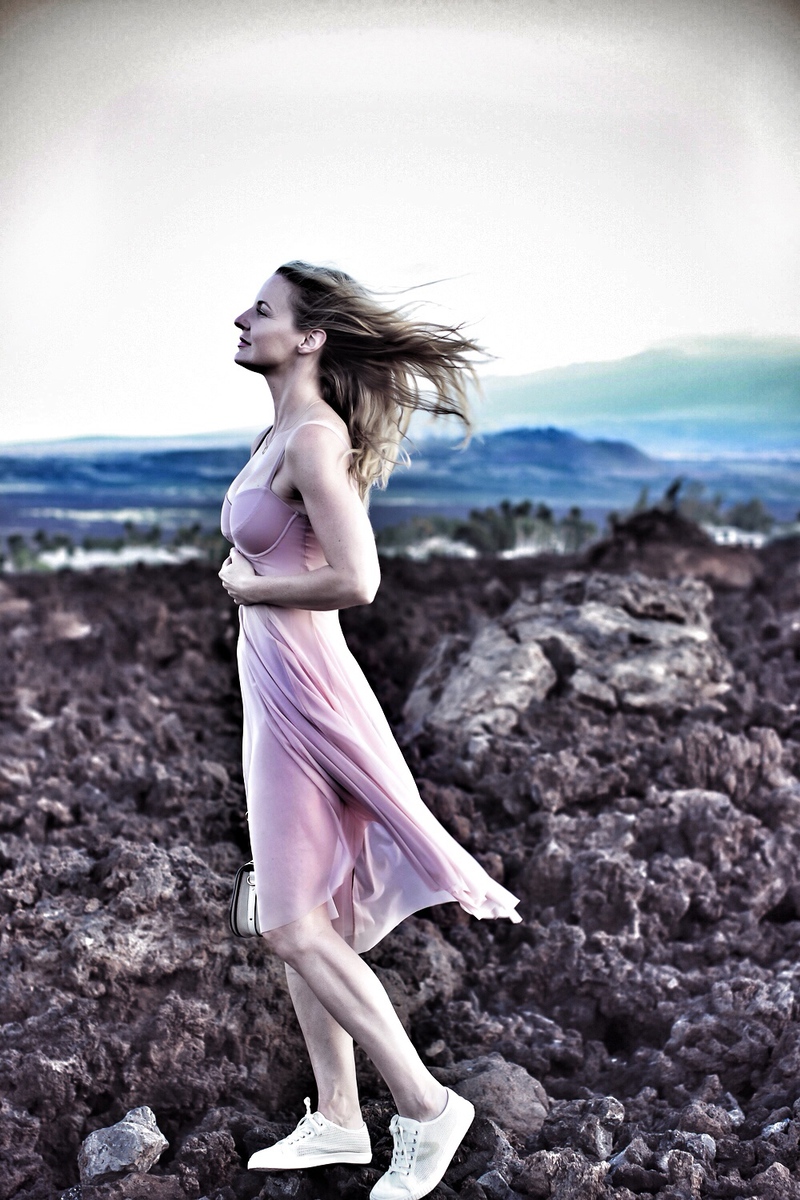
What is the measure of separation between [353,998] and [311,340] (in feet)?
3.30

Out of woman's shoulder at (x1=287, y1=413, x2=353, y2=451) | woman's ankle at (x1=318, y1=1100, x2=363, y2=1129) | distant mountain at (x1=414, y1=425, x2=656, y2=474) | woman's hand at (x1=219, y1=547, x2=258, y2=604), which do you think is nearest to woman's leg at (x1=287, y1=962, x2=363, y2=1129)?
woman's ankle at (x1=318, y1=1100, x2=363, y2=1129)

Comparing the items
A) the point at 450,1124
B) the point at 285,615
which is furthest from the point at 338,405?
the point at 450,1124

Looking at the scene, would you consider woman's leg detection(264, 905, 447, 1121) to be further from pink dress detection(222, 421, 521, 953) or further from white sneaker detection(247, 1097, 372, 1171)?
white sneaker detection(247, 1097, 372, 1171)

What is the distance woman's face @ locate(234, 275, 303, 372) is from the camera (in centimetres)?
183

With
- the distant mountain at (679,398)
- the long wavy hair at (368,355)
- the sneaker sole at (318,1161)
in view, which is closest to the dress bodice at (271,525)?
the long wavy hair at (368,355)

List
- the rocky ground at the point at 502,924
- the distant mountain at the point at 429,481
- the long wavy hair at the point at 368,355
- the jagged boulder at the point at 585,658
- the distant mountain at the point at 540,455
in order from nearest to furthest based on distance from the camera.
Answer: the long wavy hair at the point at 368,355, the rocky ground at the point at 502,924, the jagged boulder at the point at 585,658, the distant mountain at the point at 429,481, the distant mountain at the point at 540,455

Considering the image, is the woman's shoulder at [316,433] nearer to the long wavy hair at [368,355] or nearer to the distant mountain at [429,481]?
the long wavy hair at [368,355]

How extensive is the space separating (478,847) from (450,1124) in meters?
1.13

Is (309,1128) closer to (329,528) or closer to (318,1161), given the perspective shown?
(318,1161)

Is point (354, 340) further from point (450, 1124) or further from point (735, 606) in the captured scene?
point (735, 606)

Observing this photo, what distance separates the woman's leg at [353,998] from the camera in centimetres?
173

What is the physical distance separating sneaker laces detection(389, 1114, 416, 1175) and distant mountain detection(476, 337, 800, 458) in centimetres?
418

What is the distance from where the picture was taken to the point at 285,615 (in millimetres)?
1818

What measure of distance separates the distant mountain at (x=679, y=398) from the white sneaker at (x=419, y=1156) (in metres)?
4.18
